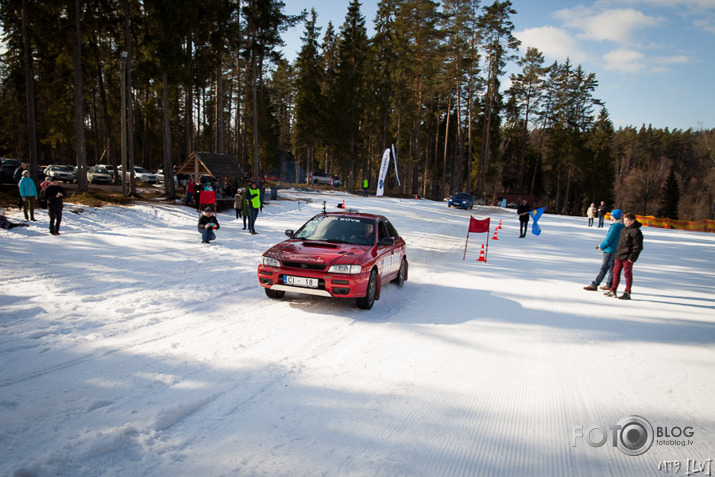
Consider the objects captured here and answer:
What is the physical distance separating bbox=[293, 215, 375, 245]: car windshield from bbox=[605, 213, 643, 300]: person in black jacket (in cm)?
544

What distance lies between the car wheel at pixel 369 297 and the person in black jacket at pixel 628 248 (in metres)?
5.55

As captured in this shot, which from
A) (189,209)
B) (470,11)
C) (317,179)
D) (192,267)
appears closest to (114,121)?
(317,179)

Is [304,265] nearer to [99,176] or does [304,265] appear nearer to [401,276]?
[401,276]

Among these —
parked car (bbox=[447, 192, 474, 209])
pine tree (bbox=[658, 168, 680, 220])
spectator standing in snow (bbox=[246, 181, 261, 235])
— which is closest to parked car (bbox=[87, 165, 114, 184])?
spectator standing in snow (bbox=[246, 181, 261, 235])

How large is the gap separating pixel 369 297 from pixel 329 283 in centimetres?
89

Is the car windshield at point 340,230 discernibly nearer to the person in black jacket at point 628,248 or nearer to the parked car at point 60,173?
the person in black jacket at point 628,248

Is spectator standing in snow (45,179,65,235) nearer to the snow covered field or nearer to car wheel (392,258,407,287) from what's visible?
the snow covered field

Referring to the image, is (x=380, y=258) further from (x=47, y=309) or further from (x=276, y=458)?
(x=47, y=309)

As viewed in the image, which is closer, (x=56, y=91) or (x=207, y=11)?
(x=207, y=11)

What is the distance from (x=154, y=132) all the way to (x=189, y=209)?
4159cm

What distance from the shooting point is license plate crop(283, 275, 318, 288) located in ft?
21.4

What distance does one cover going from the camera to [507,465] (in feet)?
10.3

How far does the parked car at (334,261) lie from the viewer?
6.51 m

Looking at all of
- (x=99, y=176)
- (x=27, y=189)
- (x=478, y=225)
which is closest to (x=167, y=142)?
(x=27, y=189)
